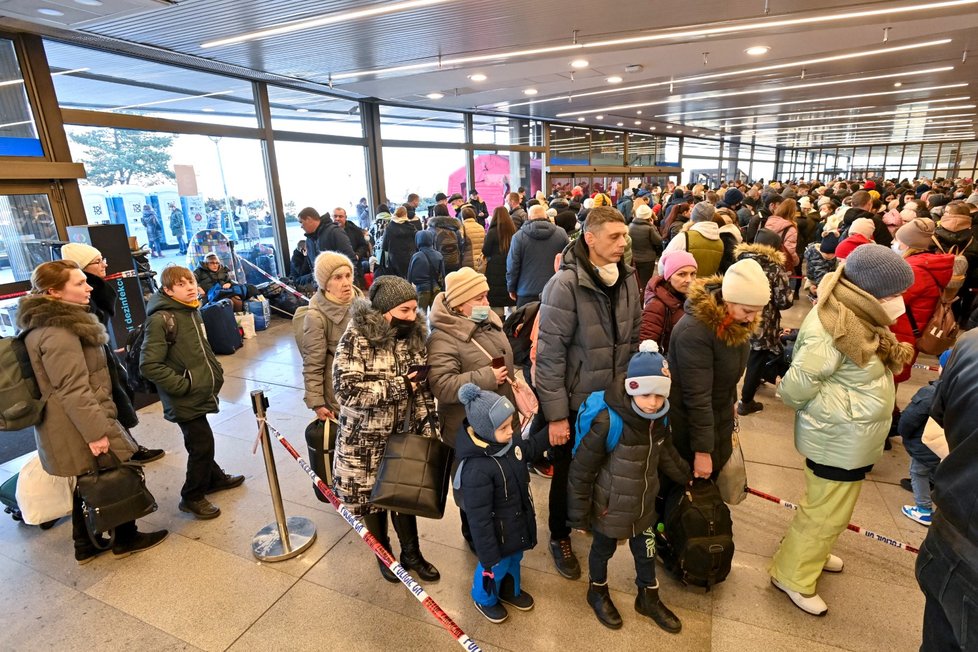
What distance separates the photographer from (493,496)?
2248 millimetres

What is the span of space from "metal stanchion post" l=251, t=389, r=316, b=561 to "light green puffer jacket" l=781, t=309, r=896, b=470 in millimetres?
2770

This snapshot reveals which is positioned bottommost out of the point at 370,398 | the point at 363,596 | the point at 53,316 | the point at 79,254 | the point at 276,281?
the point at 363,596

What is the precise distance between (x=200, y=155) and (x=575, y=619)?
8.81 meters

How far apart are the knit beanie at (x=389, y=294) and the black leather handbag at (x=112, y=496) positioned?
1843 mm

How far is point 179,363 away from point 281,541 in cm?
132

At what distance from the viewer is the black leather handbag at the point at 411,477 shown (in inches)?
93.9

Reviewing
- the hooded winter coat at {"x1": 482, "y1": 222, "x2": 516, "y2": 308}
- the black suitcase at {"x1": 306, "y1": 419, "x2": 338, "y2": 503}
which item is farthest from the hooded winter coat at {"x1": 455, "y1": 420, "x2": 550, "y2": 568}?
the hooded winter coat at {"x1": 482, "y1": 222, "x2": 516, "y2": 308}

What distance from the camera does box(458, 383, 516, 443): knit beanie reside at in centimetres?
213

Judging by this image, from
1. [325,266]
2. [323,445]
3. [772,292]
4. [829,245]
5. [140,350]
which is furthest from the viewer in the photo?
[829,245]

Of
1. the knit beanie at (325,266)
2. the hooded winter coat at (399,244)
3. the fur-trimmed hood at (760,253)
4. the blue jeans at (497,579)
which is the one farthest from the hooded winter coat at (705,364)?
the hooded winter coat at (399,244)

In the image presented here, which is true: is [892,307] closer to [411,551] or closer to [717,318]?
[717,318]

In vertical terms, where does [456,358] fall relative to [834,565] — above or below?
above

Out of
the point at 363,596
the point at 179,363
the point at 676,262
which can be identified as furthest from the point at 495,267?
the point at 363,596

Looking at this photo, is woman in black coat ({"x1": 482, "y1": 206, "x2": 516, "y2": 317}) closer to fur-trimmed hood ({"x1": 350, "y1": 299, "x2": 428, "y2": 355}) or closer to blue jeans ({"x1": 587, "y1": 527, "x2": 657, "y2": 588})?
fur-trimmed hood ({"x1": 350, "y1": 299, "x2": 428, "y2": 355})
